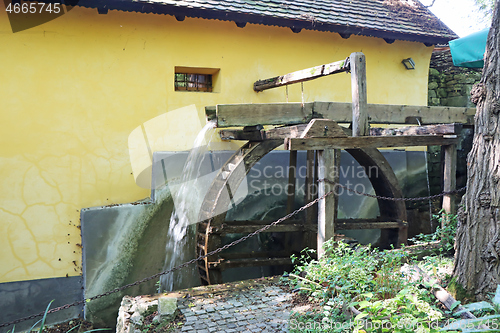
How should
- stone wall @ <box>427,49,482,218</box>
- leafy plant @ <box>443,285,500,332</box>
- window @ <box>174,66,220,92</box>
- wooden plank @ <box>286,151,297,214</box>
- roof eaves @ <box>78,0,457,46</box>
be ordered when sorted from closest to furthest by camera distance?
leafy plant @ <box>443,285,500,332</box>
roof eaves @ <box>78,0,457,46</box>
window @ <box>174,66,220,92</box>
wooden plank @ <box>286,151,297,214</box>
stone wall @ <box>427,49,482,218</box>

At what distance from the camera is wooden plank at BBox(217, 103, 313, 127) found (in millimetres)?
4391

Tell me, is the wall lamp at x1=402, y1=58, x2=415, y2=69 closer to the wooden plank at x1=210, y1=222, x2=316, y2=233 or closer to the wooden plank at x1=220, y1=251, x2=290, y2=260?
the wooden plank at x1=210, y1=222, x2=316, y2=233

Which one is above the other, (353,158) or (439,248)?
(353,158)

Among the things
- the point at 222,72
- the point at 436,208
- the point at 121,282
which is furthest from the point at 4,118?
the point at 436,208

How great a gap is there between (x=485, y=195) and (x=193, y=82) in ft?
13.7

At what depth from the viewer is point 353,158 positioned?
699 cm

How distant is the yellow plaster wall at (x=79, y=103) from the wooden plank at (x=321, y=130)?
6.32 ft

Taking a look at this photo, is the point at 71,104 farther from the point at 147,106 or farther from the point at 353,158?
the point at 353,158

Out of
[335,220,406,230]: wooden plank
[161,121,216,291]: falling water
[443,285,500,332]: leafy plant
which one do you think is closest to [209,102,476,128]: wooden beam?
[161,121,216,291]: falling water

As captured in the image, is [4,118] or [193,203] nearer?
[4,118]

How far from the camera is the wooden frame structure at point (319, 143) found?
4449mm

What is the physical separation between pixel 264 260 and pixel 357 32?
375 centimetres

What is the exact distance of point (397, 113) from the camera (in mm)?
5480

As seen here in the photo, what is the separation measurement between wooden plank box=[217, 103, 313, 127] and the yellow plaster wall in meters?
1.52
